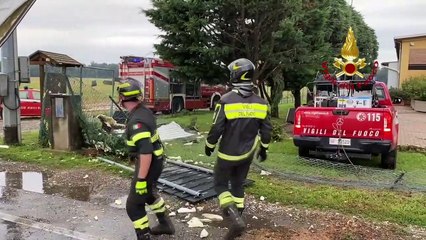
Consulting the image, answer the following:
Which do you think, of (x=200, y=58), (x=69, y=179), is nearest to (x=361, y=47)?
(x=200, y=58)

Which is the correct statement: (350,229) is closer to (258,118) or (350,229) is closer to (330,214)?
(330,214)

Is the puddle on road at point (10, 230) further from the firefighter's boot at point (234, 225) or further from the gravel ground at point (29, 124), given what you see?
the gravel ground at point (29, 124)

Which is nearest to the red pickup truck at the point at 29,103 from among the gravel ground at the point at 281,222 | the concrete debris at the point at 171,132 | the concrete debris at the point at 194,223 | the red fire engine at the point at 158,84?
the red fire engine at the point at 158,84

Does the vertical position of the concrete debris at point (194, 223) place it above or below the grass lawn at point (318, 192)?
below

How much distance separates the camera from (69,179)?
23.9ft

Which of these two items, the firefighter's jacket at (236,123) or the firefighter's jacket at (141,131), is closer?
the firefighter's jacket at (141,131)

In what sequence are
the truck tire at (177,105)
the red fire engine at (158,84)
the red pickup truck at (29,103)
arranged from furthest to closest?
the truck tire at (177,105)
the red fire engine at (158,84)
the red pickup truck at (29,103)

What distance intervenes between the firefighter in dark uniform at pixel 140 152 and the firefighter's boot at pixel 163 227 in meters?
0.17

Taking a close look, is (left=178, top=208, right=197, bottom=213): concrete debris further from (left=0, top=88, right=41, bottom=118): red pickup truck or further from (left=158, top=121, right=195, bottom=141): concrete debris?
(left=0, top=88, right=41, bottom=118): red pickup truck

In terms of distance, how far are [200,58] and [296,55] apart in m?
3.34

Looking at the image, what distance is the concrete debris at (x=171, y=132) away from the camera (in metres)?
11.5

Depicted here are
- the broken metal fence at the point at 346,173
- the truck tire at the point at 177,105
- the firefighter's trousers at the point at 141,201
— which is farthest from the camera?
the truck tire at the point at 177,105

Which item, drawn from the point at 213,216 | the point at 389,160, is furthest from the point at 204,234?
the point at 389,160

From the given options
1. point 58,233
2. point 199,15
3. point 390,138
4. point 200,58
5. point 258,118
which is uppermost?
point 199,15
